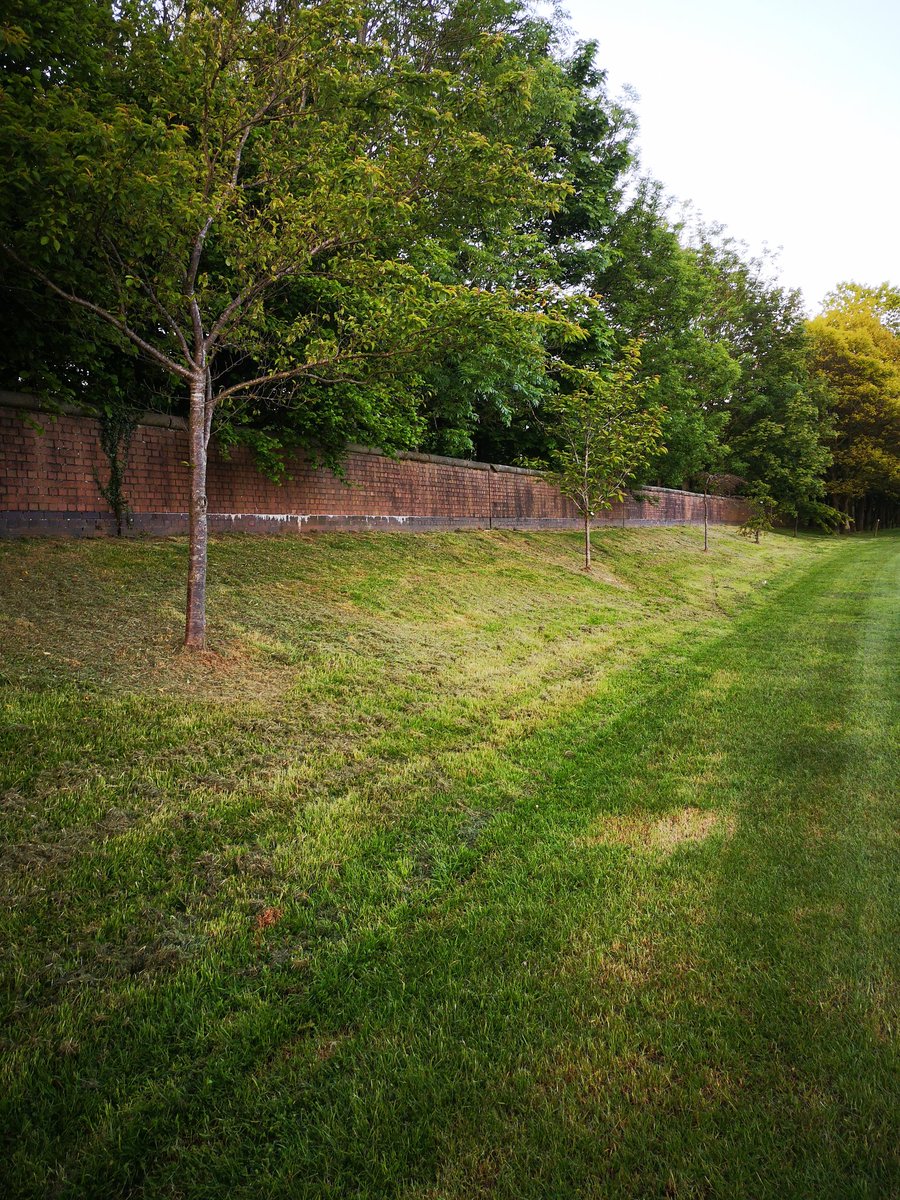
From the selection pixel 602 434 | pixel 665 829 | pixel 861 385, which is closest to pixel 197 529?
pixel 665 829

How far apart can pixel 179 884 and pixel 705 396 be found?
31.7 metres

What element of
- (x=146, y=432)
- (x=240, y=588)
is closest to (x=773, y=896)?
(x=240, y=588)

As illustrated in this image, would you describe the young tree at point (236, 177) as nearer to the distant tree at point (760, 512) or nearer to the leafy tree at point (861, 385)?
the distant tree at point (760, 512)

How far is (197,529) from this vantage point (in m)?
5.68

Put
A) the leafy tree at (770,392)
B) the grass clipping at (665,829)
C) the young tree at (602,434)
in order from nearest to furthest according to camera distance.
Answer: the grass clipping at (665,829), the young tree at (602,434), the leafy tree at (770,392)

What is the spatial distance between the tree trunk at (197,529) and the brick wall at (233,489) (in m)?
2.96

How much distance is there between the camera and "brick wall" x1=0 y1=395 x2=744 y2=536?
743 cm

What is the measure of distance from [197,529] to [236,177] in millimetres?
3209

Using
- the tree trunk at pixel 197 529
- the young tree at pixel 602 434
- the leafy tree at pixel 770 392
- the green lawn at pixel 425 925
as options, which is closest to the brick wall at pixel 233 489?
the green lawn at pixel 425 925

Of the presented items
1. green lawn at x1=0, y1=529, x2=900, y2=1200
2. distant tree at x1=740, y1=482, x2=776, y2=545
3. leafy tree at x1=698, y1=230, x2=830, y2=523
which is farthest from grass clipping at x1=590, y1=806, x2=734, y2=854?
leafy tree at x1=698, y1=230, x2=830, y2=523

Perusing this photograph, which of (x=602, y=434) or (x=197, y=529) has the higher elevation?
(x=602, y=434)

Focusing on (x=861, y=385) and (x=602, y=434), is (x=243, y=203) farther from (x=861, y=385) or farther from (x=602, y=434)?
(x=861, y=385)

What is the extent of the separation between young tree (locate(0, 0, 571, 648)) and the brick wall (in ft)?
7.52

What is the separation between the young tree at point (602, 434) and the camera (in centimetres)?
1313
